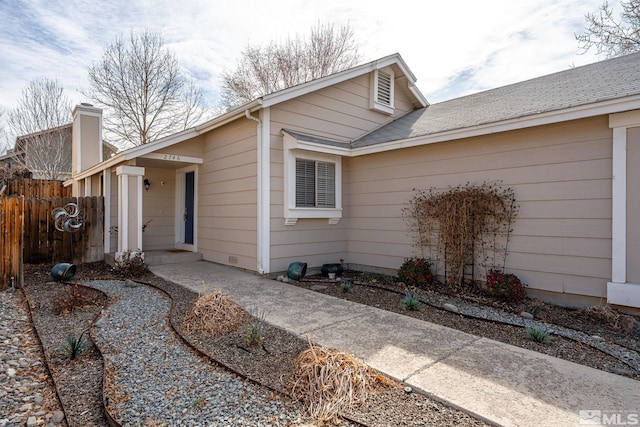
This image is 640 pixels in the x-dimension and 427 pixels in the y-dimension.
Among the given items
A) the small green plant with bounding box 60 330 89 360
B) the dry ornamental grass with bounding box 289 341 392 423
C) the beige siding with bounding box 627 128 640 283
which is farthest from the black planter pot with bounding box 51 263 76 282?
the beige siding with bounding box 627 128 640 283

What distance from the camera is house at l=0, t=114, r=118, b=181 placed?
51.4ft

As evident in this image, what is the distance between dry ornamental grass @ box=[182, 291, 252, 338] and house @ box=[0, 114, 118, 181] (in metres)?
16.0

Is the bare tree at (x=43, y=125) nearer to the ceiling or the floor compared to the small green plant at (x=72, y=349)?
nearer to the ceiling

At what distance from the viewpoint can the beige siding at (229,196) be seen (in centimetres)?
695

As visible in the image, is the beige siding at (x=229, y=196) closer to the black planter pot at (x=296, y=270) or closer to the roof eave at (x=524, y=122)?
the black planter pot at (x=296, y=270)

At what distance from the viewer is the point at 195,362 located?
3072 mm

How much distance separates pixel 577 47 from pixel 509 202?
671cm

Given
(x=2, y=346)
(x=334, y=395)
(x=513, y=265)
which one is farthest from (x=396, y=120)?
(x=2, y=346)

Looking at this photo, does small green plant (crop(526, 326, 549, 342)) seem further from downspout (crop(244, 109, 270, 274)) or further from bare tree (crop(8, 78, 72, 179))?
bare tree (crop(8, 78, 72, 179))

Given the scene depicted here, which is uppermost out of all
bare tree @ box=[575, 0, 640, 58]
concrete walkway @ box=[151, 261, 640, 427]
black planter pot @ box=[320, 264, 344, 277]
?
bare tree @ box=[575, 0, 640, 58]

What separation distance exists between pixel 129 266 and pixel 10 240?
183cm

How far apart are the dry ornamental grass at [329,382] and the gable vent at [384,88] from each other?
24.2 feet

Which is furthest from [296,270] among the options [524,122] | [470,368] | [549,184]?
[524,122]

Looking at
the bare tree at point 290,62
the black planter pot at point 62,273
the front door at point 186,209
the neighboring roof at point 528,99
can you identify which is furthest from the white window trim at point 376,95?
the bare tree at point 290,62
